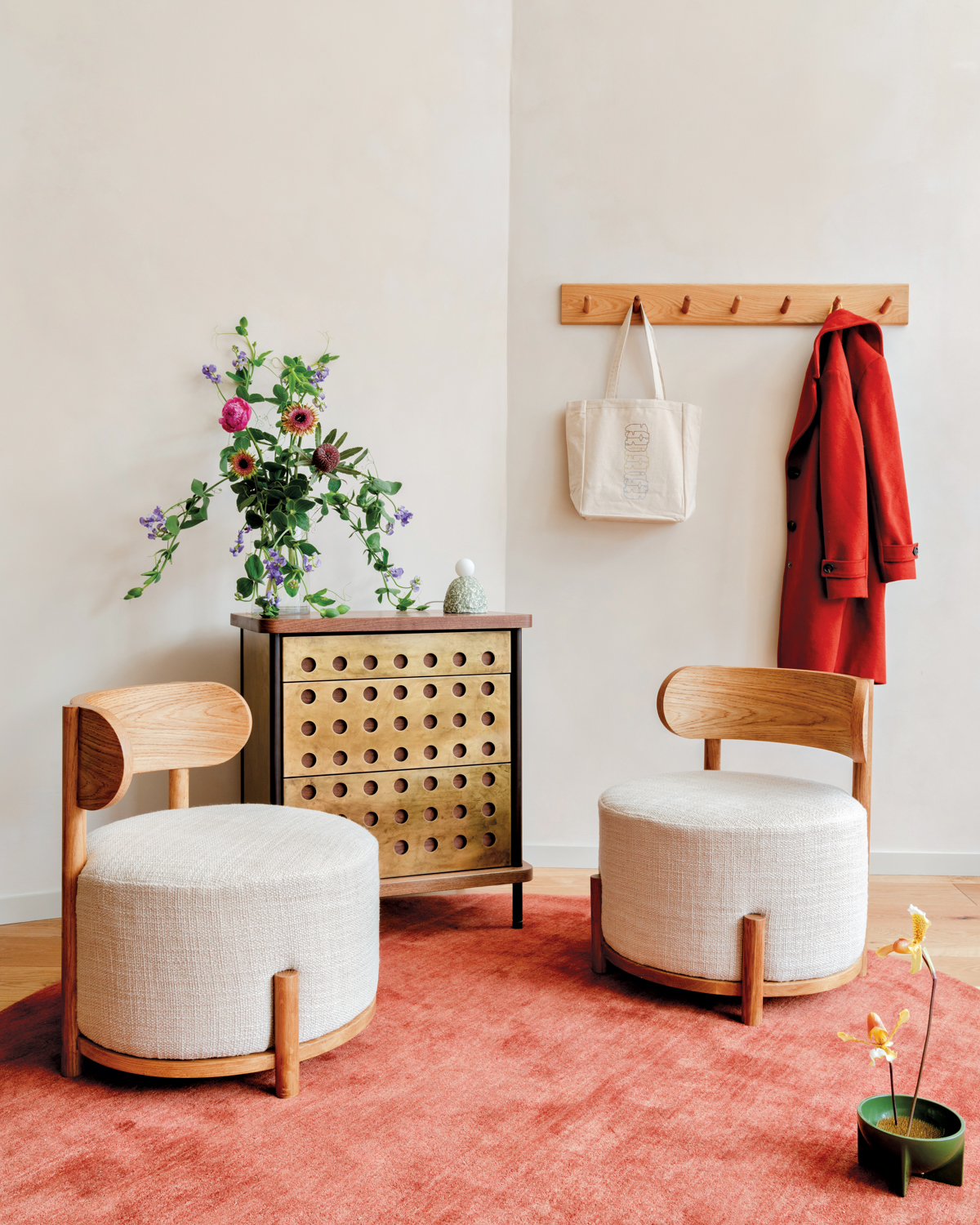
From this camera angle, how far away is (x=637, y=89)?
8.84 feet

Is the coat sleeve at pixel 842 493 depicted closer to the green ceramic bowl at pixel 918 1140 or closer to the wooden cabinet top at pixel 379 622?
the wooden cabinet top at pixel 379 622

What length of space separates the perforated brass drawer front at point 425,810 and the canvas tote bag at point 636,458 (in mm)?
863

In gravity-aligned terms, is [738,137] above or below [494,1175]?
above

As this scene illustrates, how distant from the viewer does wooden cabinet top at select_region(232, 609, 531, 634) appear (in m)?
1.99

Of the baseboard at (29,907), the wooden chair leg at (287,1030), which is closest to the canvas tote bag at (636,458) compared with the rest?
the wooden chair leg at (287,1030)

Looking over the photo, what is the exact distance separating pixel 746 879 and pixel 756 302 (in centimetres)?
170

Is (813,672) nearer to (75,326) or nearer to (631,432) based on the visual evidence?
(631,432)

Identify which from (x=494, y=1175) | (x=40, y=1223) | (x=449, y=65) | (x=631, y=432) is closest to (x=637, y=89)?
(x=449, y=65)

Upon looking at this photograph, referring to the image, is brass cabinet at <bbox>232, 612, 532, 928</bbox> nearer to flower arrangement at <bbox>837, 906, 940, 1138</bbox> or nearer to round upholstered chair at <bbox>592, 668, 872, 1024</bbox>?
round upholstered chair at <bbox>592, 668, 872, 1024</bbox>

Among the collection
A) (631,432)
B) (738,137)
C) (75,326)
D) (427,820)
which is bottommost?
(427,820)

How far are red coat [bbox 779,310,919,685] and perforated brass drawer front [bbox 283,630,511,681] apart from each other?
0.94m

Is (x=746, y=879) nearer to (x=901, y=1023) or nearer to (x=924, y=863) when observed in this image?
(x=901, y=1023)

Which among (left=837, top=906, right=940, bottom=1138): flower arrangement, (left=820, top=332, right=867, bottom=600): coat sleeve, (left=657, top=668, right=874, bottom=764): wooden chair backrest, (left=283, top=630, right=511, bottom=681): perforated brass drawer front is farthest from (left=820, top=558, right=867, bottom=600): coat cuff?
(left=837, top=906, right=940, bottom=1138): flower arrangement

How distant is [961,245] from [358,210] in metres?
1.70
